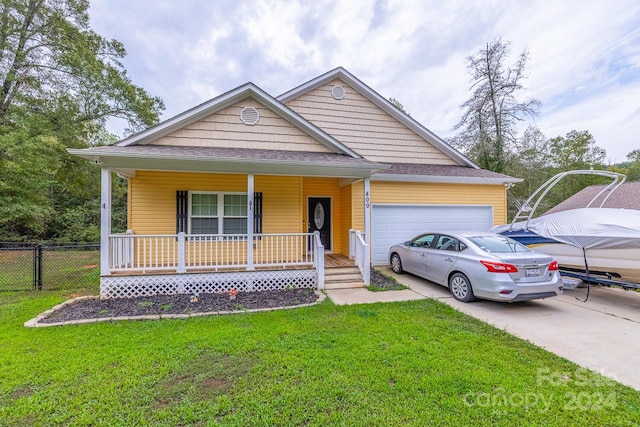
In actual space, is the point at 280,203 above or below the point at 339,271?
above

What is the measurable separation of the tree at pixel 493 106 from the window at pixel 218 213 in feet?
48.2

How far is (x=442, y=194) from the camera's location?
9992 millimetres

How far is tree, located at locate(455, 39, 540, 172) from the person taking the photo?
16.0m

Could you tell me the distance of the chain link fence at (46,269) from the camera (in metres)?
7.04

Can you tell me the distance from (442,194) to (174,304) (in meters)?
8.93

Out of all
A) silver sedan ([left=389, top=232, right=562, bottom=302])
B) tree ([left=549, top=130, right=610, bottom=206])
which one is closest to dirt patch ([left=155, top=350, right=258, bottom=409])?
silver sedan ([left=389, top=232, right=562, bottom=302])

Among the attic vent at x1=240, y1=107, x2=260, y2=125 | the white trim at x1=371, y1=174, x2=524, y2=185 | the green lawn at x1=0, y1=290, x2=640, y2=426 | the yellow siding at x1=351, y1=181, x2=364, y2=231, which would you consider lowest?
the green lawn at x1=0, y1=290, x2=640, y2=426

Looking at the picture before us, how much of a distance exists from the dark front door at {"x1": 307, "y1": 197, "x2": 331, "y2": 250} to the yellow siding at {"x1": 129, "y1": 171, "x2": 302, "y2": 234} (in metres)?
1.24

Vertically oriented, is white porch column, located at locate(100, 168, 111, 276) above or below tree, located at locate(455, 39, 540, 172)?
below

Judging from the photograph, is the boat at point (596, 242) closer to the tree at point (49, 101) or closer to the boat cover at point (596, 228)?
the boat cover at point (596, 228)

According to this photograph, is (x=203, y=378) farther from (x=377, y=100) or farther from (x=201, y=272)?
(x=377, y=100)

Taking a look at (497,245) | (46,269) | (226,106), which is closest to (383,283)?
(497,245)

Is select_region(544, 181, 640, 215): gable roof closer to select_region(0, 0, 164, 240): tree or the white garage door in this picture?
the white garage door

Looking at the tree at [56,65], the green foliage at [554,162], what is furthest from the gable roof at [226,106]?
the green foliage at [554,162]
